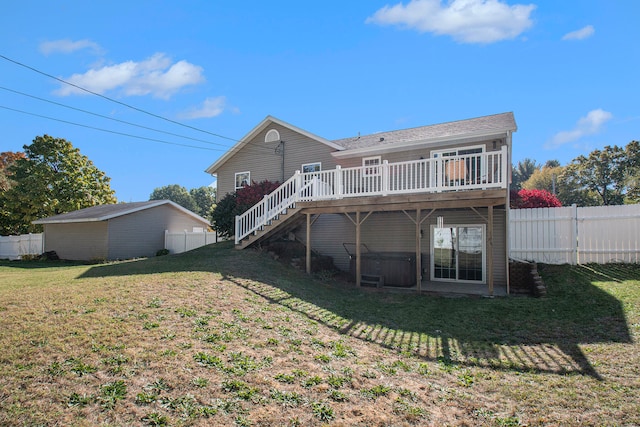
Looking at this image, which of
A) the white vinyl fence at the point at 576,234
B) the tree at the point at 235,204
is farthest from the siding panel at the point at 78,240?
the white vinyl fence at the point at 576,234

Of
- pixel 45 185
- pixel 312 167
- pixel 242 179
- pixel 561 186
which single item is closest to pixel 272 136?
pixel 242 179

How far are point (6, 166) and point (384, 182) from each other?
38478 millimetres

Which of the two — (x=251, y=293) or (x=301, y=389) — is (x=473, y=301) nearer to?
(x=251, y=293)

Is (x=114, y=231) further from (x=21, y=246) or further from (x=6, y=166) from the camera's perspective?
(x=6, y=166)

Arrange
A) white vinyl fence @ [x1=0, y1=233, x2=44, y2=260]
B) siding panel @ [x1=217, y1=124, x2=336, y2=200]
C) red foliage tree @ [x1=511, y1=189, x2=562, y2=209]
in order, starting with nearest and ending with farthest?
siding panel @ [x1=217, y1=124, x2=336, y2=200] → red foliage tree @ [x1=511, y1=189, x2=562, y2=209] → white vinyl fence @ [x1=0, y1=233, x2=44, y2=260]

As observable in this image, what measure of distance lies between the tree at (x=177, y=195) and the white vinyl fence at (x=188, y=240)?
152ft

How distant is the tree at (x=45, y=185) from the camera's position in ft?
86.1

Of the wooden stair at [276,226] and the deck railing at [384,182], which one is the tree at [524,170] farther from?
the wooden stair at [276,226]

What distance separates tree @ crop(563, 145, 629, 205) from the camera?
34.9 metres

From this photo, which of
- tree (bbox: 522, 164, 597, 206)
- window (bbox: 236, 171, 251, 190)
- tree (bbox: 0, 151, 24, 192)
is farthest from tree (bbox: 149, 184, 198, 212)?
tree (bbox: 522, 164, 597, 206)

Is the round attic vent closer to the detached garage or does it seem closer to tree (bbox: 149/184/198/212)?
the detached garage

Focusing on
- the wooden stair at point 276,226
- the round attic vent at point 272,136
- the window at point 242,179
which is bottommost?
the wooden stair at point 276,226

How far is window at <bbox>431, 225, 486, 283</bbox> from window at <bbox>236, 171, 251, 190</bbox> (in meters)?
8.80

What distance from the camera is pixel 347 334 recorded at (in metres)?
6.38
